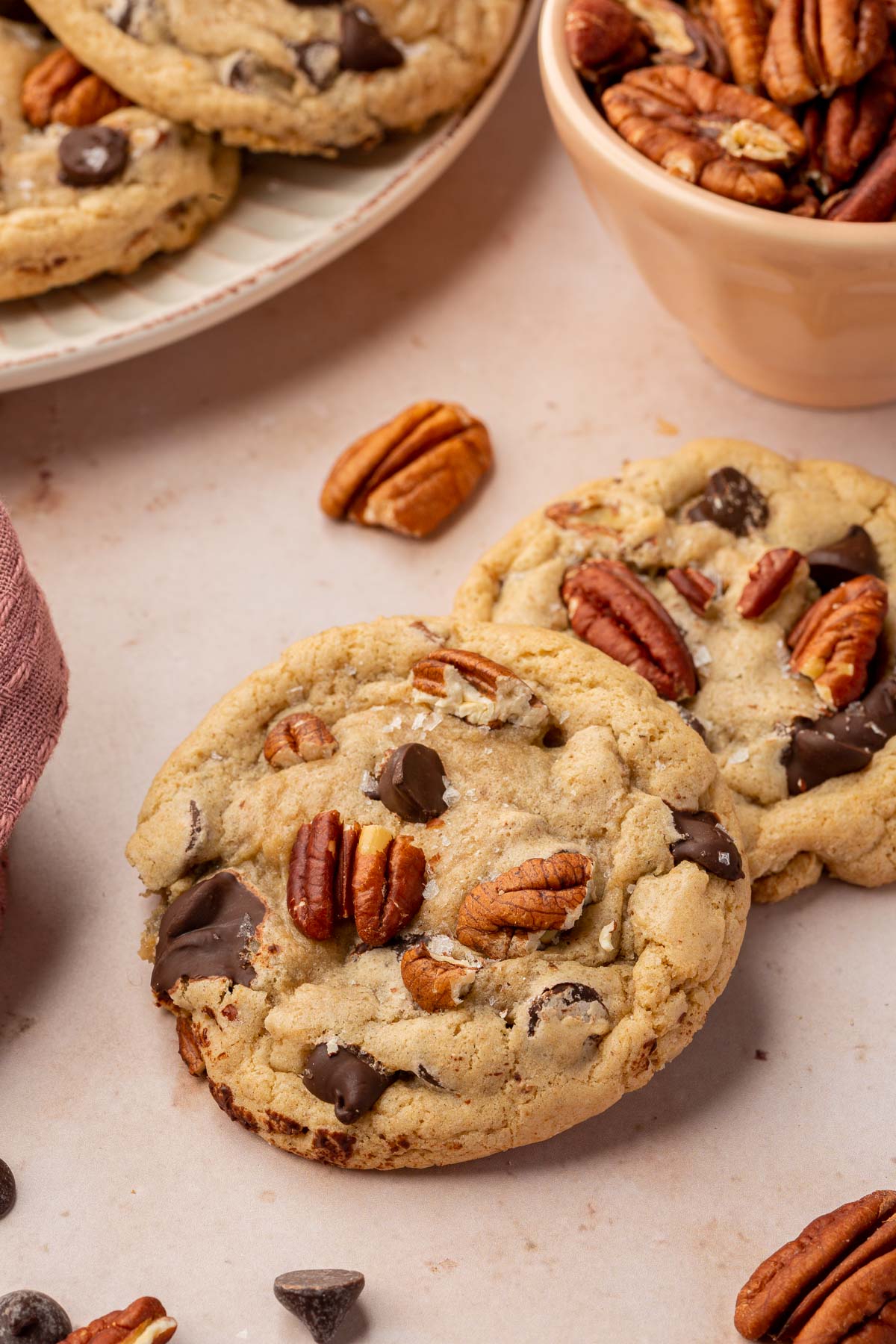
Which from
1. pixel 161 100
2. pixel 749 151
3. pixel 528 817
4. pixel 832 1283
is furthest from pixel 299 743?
pixel 161 100

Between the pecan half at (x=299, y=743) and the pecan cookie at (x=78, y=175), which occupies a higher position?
the pecan cookie at (x=78, y=175)

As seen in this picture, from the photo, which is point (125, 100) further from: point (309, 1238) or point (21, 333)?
point (309, 1238)

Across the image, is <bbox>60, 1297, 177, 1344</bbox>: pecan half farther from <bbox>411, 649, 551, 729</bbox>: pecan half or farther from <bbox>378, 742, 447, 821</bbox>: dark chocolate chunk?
<bbox>411, 649, 551, 729</bbox>: pecan half

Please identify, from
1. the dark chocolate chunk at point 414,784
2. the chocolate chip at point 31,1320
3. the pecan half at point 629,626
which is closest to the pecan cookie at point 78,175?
the pecan half at point 629,626

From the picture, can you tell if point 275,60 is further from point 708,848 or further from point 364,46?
point 708,848

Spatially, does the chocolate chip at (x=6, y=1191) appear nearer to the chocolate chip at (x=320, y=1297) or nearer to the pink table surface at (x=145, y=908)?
the pink table surface at (x=145, y=908)
